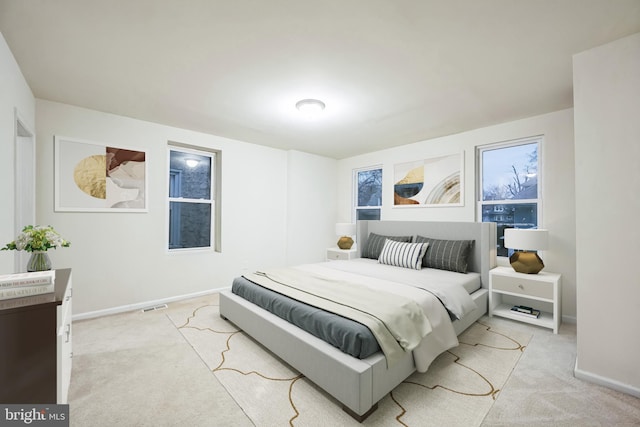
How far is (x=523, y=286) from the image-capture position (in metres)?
3.01

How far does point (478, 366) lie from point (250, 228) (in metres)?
3.58

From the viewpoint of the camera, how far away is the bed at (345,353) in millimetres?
1640

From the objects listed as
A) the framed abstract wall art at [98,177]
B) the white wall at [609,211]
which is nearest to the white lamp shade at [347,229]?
the framed abstract wall art at [98,177]

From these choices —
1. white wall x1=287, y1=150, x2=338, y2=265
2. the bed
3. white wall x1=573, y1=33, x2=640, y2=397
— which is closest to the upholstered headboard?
the bed

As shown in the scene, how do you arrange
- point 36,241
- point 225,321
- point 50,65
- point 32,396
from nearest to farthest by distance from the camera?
point 32,396
point 36,241
point 50,65
point 225,321

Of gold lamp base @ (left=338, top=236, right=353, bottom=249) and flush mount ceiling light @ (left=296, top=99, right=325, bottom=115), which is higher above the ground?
flush mount ceiling light @ (left=296, top=99, right=325, bottom=115)

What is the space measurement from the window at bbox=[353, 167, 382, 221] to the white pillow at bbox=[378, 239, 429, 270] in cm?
132

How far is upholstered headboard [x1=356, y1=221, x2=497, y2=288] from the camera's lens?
11.1ft

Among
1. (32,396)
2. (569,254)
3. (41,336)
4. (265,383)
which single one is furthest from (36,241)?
(569,254)

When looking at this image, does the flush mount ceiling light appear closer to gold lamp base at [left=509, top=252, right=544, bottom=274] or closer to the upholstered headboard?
the upholstered headboard

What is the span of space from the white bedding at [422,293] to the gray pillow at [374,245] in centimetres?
62

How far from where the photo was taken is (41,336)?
4.12 ft

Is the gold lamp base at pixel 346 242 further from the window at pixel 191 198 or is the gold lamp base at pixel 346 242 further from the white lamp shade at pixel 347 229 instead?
the window at pixel 191 198

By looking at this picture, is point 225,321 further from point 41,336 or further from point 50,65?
point 50,65
